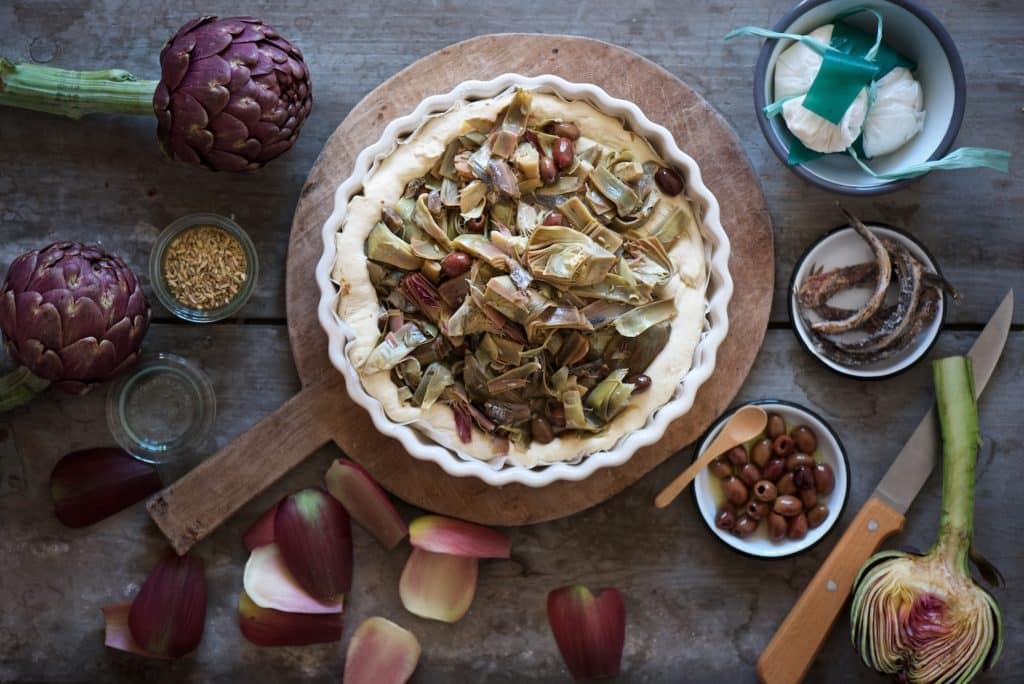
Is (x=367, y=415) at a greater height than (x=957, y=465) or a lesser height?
lesser

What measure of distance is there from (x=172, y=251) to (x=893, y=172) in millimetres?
1207

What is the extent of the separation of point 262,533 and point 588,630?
57cm

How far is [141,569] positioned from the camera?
1.53 meters

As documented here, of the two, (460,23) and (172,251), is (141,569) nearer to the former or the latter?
(172,251)

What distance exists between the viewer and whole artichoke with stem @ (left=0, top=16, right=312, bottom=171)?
1355mm

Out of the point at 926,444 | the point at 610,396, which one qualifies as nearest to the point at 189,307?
the point at 610,396

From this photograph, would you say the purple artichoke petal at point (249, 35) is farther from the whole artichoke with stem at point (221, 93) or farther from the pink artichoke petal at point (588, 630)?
the pink artichoke petal at point (588, 630)

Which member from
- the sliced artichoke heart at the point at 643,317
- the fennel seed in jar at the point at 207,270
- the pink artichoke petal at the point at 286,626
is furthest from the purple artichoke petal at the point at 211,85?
the pink artichoke petal at the point at 286,626

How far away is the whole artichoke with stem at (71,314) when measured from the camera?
1.35 m

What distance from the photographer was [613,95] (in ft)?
4.87

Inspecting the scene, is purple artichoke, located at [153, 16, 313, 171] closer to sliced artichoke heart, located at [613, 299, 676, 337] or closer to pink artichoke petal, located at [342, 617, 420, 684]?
sliced artichoke heart, located at [613, 299, 676, 337]

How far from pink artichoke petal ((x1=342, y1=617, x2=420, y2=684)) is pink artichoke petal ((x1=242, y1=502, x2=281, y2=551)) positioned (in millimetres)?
222

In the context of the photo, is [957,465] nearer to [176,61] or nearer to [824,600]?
[824,600]

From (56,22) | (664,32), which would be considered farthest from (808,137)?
(56,22)
